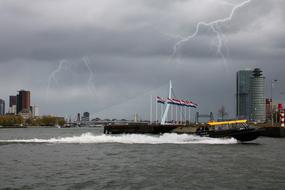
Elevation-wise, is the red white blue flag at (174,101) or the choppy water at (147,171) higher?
the red white blue flag at (174,101)

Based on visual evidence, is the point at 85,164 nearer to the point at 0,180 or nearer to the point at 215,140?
the point at 0,180

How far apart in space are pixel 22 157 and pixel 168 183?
27430mm

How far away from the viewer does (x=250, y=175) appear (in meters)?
39.5

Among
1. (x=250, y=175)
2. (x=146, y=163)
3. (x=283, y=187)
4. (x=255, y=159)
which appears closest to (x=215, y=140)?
(x=255, y=159)

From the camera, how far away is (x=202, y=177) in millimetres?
38531

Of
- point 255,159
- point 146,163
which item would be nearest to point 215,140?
point 255,159

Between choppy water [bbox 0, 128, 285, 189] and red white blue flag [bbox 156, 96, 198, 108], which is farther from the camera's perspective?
red white blue flag [bbox 156, 96, 198, 108]

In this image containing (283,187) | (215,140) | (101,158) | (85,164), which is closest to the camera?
(283,187)

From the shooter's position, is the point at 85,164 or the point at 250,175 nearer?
the point at 250,175

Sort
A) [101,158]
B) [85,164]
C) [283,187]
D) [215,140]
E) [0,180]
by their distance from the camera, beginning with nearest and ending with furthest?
[283,187] → [0,180] → [85,164] → [101,158] → [215,140]

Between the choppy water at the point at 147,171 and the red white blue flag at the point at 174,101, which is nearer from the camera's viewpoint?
the choppy water at the point at 147,171

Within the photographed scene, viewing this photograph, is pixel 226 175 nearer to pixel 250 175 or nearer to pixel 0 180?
pixel 250 175

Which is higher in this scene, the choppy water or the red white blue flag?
the red white blue flag

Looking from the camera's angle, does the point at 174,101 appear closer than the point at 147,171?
No
